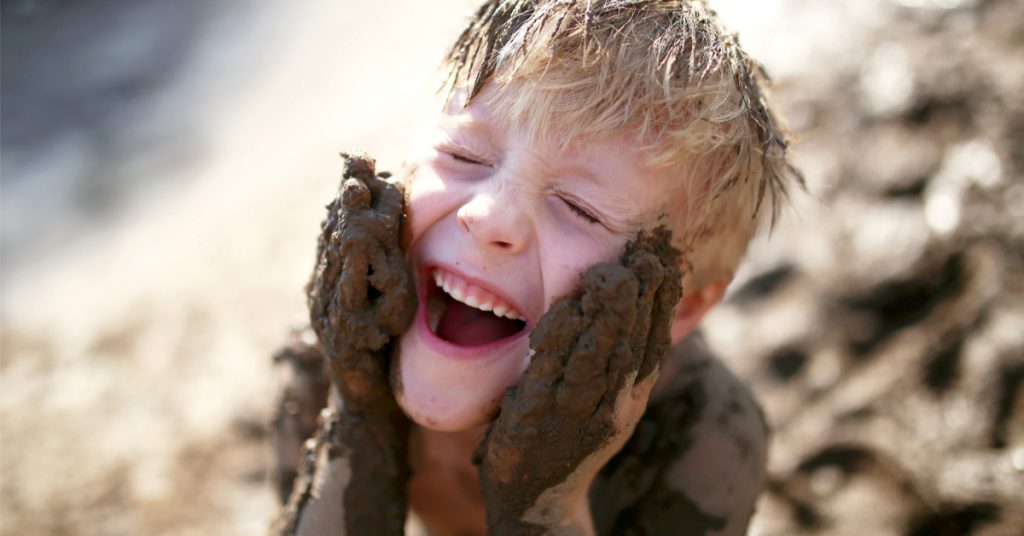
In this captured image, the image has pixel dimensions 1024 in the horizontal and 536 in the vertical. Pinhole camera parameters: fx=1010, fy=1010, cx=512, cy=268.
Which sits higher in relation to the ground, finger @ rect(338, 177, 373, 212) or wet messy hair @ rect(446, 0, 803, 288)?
wet messy hair @ rect(446, 0, 803, 288)

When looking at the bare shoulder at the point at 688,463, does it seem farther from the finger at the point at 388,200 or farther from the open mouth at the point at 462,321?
the finger at the point at 388,200

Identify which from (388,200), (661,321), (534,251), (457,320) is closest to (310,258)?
(457,320)

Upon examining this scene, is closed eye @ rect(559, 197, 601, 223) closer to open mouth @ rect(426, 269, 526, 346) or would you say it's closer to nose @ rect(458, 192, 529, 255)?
nose @ rect(458, 192, 529, 255)

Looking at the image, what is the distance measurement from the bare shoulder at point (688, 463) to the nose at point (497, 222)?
2.36ft

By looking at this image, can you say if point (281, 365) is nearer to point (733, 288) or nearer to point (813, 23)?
point (733, 288)

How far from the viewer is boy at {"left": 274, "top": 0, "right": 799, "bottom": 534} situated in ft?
5.79

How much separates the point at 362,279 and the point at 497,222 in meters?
0.27

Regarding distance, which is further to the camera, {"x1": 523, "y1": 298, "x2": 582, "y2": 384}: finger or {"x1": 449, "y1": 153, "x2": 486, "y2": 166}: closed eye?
{"x1": 449, "y1": 153, "x2": 486, "y2": 166}: closed eye

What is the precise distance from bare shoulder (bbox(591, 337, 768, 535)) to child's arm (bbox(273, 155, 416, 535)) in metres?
0.53

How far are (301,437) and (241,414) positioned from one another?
2.49 feet

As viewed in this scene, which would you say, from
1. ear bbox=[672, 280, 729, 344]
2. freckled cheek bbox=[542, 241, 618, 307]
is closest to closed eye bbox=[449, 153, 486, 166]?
freckled cheek bbox=[542, 241, 618, 307]

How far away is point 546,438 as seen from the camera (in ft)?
5.77

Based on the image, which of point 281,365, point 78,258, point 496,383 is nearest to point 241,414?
point 281,365

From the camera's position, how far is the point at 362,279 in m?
1.83
